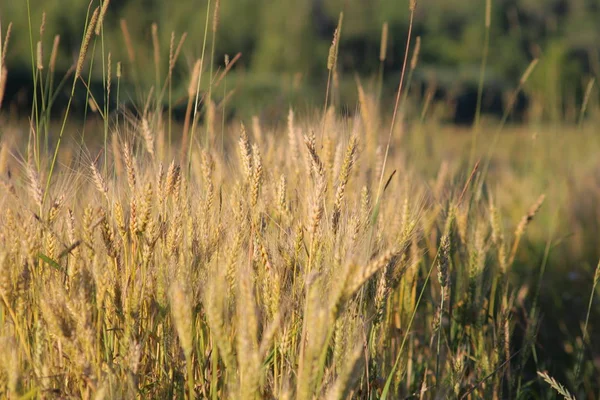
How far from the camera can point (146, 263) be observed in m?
1.10

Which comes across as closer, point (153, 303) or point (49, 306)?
point (49, 306)

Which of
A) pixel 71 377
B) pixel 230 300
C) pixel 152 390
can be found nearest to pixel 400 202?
pixel 230 300

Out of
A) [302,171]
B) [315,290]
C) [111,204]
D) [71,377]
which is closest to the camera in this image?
[315,290]

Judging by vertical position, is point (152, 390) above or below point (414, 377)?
above

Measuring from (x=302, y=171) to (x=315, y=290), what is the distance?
74 cm

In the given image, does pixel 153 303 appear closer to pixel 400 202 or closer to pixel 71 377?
pixel 71 377

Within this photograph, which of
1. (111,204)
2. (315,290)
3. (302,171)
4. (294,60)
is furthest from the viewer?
(294,60)

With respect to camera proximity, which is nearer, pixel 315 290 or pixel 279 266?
pixel 315 290

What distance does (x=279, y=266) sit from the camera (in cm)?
108

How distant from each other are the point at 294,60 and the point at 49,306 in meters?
12.4

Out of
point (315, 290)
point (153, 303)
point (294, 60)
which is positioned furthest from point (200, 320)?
point (294, 60)

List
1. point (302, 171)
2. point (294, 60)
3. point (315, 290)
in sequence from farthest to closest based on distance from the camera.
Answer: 1. point (294, 60)
2. point (302, 171)
3. point (315, 290)

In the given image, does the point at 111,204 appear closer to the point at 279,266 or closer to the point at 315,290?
the point at 279,266

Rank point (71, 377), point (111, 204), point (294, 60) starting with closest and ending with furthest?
point (71, 377)
point (111, 204)
point (294, 60)
